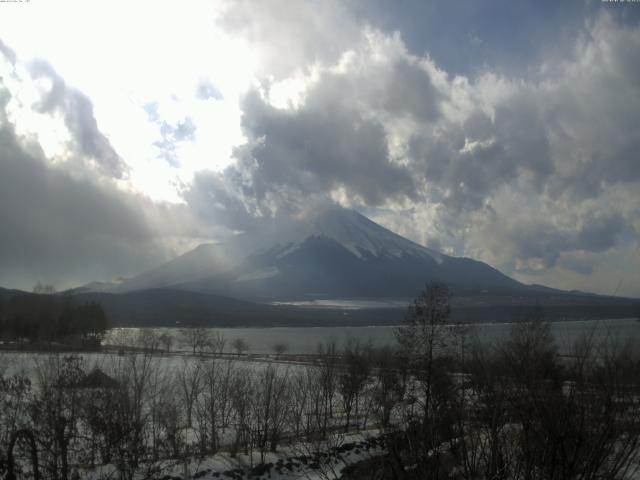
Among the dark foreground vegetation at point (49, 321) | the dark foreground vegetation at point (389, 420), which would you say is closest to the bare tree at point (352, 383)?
the dark foreground vegetation at point (389, 420)

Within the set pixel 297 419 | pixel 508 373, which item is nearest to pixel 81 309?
pixel 297 419

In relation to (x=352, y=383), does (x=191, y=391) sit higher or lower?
higher

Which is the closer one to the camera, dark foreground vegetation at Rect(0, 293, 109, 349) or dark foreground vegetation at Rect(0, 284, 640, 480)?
dark foreground vegetation at Rect(0, 284, 640, 480)

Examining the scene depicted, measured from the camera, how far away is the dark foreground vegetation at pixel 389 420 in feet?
18.4

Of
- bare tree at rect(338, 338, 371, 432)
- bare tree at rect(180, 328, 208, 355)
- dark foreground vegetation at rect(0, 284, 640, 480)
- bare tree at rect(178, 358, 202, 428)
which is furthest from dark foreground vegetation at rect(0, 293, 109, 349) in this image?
dark foreground vegetation at rect(0, 284, 640, 480)

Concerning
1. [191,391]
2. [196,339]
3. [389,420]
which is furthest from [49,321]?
[389,420]

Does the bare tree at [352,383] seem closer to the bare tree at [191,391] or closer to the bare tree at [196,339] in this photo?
the bare tree at [191,391]

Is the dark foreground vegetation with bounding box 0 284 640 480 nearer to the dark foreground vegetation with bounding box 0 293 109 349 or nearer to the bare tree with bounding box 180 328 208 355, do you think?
the dark foreground vegetation with bounding box 0 293 109 349

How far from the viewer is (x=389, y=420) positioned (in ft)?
26.3

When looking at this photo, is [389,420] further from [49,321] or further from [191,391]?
[49,321]

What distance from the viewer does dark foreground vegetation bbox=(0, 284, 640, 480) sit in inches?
220

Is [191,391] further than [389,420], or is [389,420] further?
[191,391]

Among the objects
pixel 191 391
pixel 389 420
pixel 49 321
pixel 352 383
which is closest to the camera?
pixel 389 420

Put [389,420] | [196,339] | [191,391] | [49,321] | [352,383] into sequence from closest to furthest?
[389,420], [191,391], [352,383], [49,321], [196,339]
